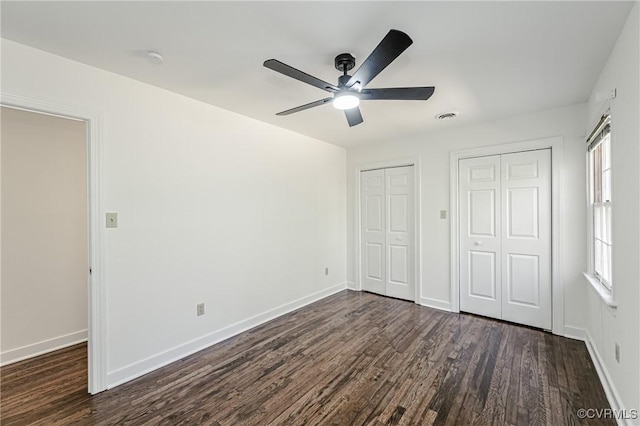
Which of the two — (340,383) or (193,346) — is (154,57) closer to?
(193,346)

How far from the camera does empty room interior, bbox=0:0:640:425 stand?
5.59 feet

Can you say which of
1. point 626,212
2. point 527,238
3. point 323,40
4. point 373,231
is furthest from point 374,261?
point 323,40

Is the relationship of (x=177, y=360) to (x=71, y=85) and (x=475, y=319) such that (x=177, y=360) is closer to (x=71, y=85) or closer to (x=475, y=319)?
→ (x=71, y=85)

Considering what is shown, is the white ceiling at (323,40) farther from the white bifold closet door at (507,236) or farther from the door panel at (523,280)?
the door panel at (523,280)

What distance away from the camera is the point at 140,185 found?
239 cm

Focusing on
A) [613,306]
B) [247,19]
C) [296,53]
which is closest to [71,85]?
[247,19]

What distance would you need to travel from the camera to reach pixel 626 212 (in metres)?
1.69

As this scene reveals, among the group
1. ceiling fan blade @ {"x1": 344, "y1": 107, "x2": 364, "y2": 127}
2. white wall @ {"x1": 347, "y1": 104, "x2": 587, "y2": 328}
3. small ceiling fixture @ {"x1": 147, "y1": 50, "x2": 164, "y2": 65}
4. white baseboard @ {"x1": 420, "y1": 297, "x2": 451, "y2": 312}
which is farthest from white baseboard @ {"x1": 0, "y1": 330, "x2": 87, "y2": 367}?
white baseboard @ {"x1": 420, "y1": 297, "x2": 451, "y2": 312}

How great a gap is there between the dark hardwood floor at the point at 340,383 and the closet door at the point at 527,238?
26 centimetres

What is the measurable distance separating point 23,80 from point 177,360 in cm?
242

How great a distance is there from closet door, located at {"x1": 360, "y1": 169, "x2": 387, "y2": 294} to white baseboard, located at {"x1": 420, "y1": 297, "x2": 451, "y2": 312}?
25.9 inches

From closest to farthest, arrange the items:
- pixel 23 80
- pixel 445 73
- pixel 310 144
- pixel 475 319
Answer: pixel 23 80 → pixel 445 73 → pixel 475 319 → pixel 310 144

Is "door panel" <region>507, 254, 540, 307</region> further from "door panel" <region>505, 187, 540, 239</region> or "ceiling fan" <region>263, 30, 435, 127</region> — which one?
"ceiling fan" <region>263, 30, 435, 127</region>

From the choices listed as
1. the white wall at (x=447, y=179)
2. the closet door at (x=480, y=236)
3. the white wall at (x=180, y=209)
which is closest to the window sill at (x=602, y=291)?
the white wall at (x=447, y=179)
